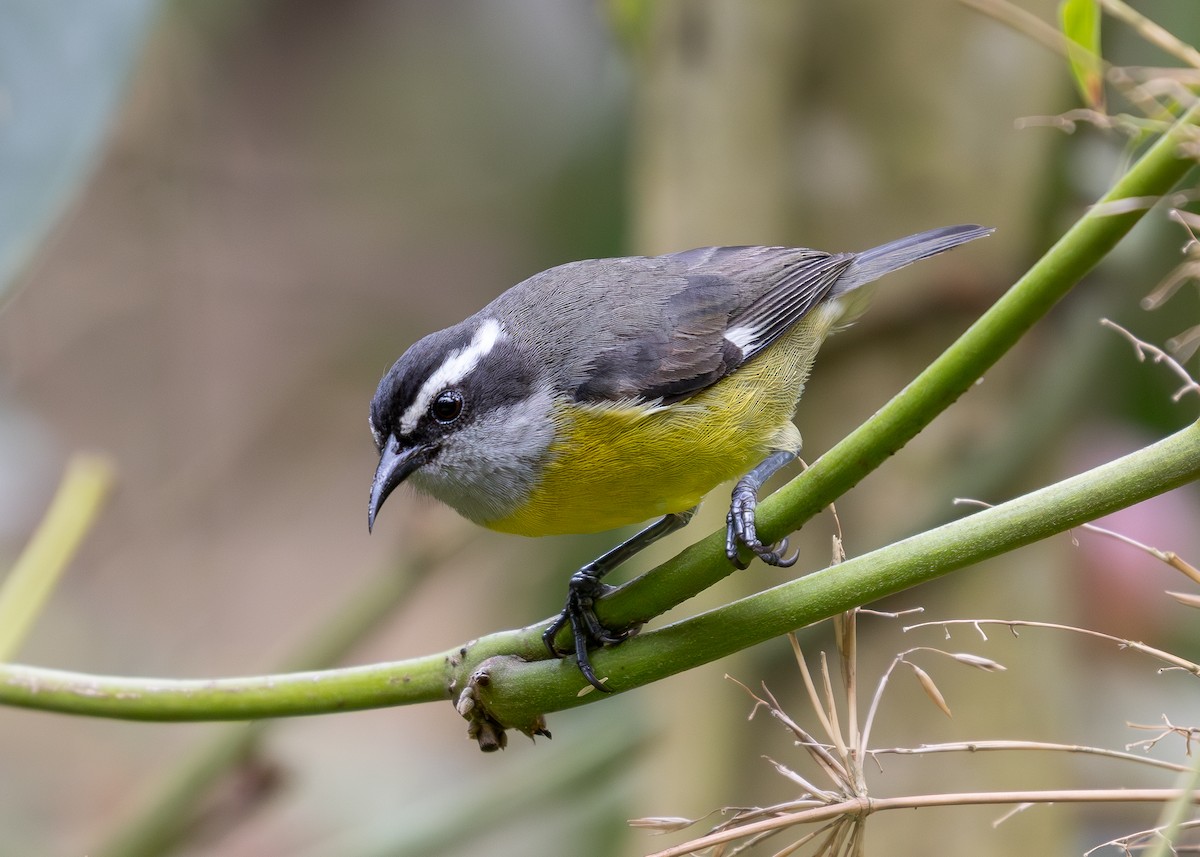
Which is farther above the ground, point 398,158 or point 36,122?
point 36,122

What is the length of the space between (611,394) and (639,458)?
7.2 inches

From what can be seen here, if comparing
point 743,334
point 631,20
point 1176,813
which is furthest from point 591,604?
point 631,20

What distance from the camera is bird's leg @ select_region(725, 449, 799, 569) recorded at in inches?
68.4

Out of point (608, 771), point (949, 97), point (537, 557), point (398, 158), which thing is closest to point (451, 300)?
point (398, 158)

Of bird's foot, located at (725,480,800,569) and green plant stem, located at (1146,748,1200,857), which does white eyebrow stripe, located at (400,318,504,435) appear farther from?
green plant stem, located at (1146,748,1200,857)

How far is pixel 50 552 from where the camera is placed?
2232mm

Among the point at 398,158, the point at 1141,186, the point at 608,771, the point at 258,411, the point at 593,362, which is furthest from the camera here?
the point at 258,411

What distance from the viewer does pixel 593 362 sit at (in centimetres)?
266

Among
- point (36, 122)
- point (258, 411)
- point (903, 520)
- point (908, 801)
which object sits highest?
point (36, 122)

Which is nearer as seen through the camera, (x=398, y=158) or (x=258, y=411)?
(x=398, y=158)

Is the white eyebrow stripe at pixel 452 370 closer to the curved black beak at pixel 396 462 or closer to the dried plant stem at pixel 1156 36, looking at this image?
the curved black beak at pixel 396 462

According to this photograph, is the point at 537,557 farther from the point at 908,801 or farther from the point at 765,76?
the point at 908,801

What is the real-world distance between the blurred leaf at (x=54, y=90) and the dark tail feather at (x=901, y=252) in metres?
1.73

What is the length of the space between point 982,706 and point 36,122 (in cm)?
256
